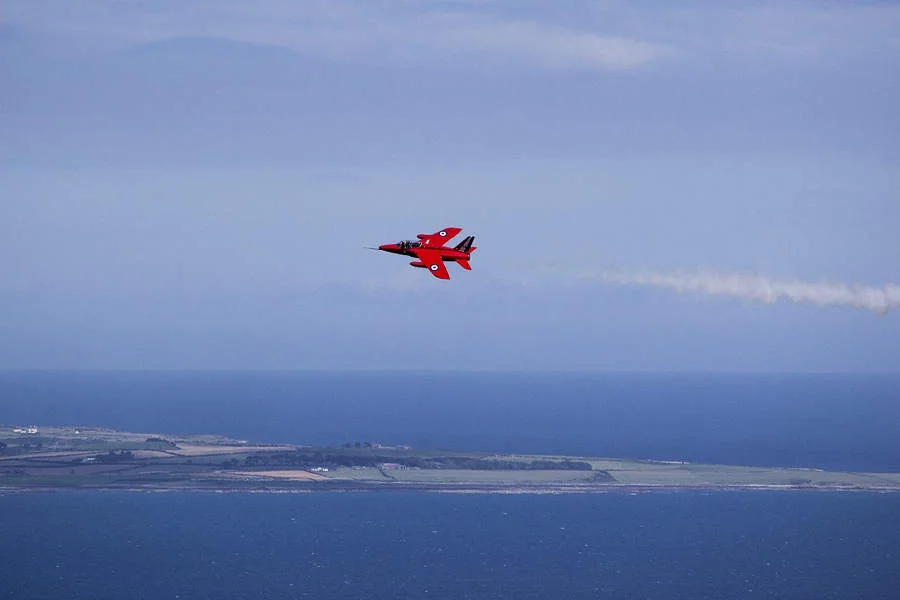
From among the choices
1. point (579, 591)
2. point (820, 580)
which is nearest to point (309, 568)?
point (579, 591)

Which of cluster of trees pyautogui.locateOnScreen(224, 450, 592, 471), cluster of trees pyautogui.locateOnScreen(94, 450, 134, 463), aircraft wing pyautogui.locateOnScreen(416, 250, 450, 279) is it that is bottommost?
cluster of trees pyautogui.locateOnScreen(94, 450, 134, 463)

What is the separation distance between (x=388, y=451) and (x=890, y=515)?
81559 millimetres

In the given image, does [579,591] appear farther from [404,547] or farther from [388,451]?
[388,451]

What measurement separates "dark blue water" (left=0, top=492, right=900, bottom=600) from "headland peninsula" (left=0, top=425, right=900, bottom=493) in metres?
4.09

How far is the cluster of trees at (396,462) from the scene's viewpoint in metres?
181

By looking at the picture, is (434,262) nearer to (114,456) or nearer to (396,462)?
(396,462)

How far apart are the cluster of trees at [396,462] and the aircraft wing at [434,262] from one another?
394 ft

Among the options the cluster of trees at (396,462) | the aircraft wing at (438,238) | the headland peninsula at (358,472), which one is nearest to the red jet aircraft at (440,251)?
the aircraft wing at (438,238)

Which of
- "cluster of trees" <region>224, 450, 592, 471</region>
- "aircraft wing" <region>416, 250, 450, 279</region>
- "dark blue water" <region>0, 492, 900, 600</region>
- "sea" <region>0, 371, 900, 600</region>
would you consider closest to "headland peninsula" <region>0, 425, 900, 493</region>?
"cluster of trees" <region>224, 450, 592, 471</region>

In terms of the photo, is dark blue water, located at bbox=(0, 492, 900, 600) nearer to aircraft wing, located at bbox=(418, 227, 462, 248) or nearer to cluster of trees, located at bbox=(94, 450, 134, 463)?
cluster of trees, located at bbox=(94, 450, 134, 463)

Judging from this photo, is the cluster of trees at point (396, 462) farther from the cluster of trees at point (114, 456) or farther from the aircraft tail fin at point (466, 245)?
the aircraft tail fin at point (466, 245)

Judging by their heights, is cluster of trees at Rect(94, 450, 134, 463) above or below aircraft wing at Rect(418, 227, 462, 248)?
below

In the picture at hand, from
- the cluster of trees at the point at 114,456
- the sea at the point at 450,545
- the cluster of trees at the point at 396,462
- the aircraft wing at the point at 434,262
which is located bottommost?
the sea at the point at 450,545

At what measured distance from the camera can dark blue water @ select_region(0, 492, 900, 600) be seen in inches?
4311
